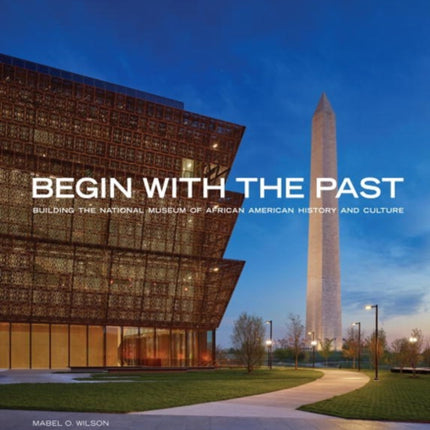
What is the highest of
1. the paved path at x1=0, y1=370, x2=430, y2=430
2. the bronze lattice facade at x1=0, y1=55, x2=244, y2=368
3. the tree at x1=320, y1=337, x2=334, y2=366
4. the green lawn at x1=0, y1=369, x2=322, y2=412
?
the bronze lattice facade at x1=0, y1=55, x2=244, y2=368

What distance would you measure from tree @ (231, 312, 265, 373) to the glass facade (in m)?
6.66

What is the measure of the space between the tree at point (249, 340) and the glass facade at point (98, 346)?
6.66m

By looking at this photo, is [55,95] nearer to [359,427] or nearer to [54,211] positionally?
[54,211]

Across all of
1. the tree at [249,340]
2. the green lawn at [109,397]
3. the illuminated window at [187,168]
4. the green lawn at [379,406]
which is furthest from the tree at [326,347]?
the green lawn at [379,406]

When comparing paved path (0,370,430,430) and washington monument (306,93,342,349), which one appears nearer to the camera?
paved path (0,370,430,430)

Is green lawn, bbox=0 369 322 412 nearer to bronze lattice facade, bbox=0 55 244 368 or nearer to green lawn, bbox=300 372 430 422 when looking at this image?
green lawn, bbox=300 372 430 422

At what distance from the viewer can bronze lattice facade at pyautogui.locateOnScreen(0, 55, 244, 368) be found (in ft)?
149

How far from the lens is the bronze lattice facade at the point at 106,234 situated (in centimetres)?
4547

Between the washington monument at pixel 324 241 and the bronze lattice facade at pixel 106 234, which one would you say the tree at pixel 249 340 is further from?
the washington monument at pixel 324 241

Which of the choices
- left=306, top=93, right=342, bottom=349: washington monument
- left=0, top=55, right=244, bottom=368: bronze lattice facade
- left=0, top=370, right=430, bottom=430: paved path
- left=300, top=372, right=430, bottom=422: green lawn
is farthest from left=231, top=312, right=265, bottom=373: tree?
left=0, top=370, right=430, bottom=430: paved path

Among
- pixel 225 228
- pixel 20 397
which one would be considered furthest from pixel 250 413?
pixel 225 228

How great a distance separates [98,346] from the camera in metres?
50.2

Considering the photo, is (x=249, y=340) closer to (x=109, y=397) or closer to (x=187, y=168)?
(x=187, y=168)

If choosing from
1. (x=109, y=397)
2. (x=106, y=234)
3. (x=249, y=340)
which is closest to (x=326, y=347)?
(x=249, y=340)
